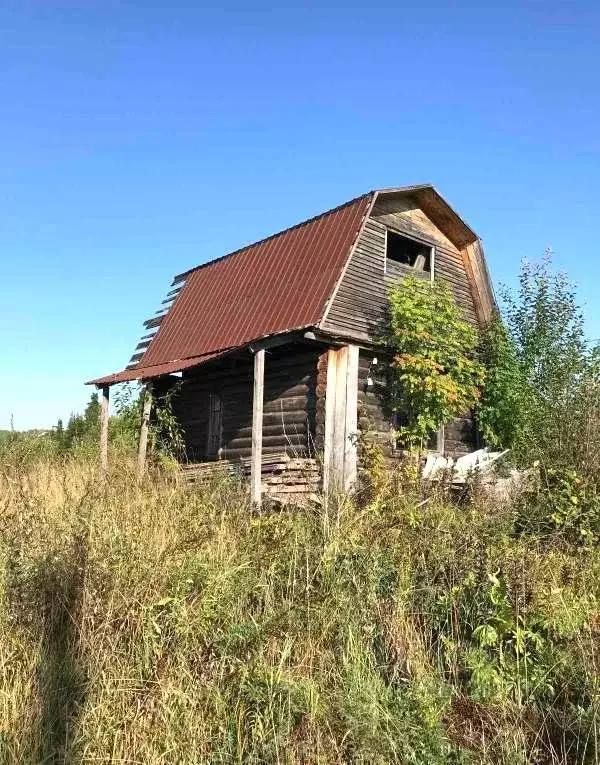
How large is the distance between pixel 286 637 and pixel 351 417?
7274mm

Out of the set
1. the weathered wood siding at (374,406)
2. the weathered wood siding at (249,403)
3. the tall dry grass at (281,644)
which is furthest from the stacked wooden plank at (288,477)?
the tall dry grass at (281,644)

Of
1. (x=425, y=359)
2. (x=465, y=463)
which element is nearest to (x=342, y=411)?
(x=425, y=359)

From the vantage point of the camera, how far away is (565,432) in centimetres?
859

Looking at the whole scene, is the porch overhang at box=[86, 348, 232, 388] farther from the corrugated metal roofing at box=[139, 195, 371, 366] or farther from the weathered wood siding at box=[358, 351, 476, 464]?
the weathered wood siding at box=[358, 351, 476, 464]

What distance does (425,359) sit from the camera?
39.7ft

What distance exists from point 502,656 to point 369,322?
335 inches

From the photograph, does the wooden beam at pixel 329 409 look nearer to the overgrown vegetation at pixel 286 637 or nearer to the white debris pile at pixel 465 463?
the white debris pile at pixel 465 463

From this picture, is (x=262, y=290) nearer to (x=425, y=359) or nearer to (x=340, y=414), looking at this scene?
(x=340, y=414)

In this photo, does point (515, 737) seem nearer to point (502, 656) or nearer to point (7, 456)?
point (502, 656)

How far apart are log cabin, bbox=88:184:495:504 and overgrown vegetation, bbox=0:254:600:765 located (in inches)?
167

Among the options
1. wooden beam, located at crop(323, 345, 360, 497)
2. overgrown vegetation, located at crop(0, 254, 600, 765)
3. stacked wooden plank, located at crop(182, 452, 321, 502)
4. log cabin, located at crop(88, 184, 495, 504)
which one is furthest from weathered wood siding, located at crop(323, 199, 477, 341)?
overgrown vegetation, located at crop(0, 254, 600, 765)

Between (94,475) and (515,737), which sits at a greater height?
(94,475)

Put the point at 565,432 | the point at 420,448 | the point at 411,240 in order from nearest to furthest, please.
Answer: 1. the point at 565,432
2. the point at 420,448
3. the point at 411,240

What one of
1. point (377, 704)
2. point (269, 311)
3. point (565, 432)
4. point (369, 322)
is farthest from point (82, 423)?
point (377, 704)
